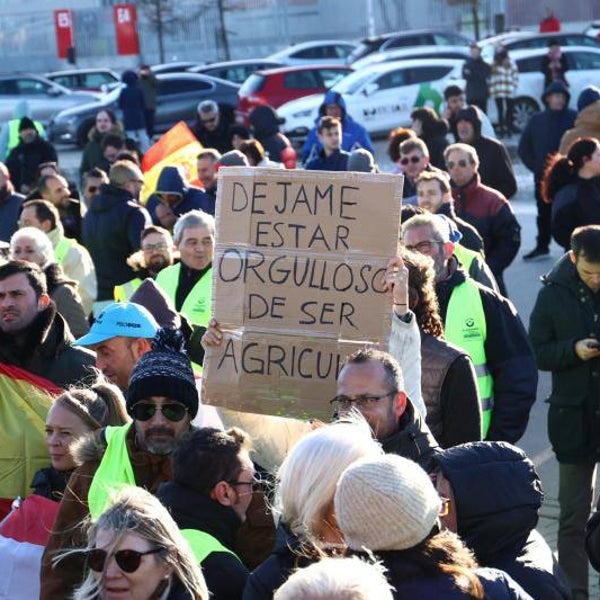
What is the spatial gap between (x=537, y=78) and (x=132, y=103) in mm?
7379

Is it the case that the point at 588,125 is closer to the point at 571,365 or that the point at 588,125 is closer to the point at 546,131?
the point at 546,131

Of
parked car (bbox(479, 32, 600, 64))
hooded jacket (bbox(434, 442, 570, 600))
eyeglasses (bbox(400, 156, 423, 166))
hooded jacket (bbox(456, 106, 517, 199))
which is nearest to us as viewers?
hooded jacket (bbox(434, 442, 570, 600))

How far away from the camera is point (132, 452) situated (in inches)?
202

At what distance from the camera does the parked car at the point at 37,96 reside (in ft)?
112

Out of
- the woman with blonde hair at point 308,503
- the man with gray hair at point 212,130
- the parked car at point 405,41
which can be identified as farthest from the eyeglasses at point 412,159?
the parked car at point 405,41

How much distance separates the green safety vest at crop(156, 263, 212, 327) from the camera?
26.4 ft

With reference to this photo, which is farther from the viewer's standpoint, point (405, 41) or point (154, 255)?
point (405, 41)

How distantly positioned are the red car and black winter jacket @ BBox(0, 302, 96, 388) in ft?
72.3

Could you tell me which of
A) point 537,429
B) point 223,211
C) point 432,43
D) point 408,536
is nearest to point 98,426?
point 223,211

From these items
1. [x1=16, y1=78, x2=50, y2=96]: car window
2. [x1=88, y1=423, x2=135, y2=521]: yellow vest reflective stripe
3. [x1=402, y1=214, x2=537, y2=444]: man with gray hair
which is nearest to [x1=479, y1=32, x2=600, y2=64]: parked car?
[x1=16, y1=78, x2=50, y2=96]: car window

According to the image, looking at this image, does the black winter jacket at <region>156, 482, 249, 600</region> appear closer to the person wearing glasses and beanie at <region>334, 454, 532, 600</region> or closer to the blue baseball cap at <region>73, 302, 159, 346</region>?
the person wearing glasses and beanie at <region>334, 454, 532, 600</region>

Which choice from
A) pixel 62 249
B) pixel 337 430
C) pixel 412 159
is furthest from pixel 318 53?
pixel 337 430

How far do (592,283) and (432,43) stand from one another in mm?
30296

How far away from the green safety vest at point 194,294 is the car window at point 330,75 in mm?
22797
